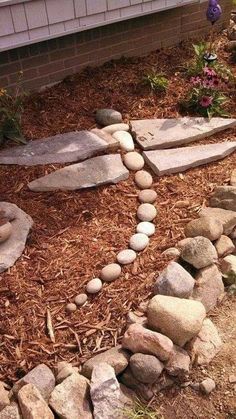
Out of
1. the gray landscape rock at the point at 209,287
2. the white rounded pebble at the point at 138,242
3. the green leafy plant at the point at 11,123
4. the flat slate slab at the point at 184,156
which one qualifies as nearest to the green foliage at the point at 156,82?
the flat slate slab at the point at 184,156

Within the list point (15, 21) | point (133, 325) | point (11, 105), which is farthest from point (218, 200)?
point (15, 21)

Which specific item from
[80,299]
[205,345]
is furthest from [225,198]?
[80,299]

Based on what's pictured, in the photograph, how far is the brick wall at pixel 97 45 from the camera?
4148 millimetres

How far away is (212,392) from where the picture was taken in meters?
2.38

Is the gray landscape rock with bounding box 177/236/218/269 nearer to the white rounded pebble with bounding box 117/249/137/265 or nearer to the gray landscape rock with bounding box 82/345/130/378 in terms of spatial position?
the white rounded pebble with bounding box 117/249/137/265

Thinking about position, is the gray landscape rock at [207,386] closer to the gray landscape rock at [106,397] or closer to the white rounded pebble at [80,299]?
the gray landscape rock at [106,397]

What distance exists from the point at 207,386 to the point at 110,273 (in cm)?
85

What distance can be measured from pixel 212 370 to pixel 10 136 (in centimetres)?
234

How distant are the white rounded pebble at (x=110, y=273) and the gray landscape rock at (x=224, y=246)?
68 cm

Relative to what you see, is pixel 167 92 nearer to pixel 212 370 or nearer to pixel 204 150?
pixel 204 150

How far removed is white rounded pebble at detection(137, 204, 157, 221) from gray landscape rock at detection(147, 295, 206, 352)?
788 millimetres

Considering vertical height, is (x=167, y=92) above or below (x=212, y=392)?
above

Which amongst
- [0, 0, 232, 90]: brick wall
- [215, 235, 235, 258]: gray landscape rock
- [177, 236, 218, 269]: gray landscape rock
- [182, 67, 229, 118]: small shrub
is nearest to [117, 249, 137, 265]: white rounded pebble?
[177, 236, 218, 269]: gray landscape rock

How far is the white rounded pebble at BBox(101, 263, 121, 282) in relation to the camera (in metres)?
2.80
